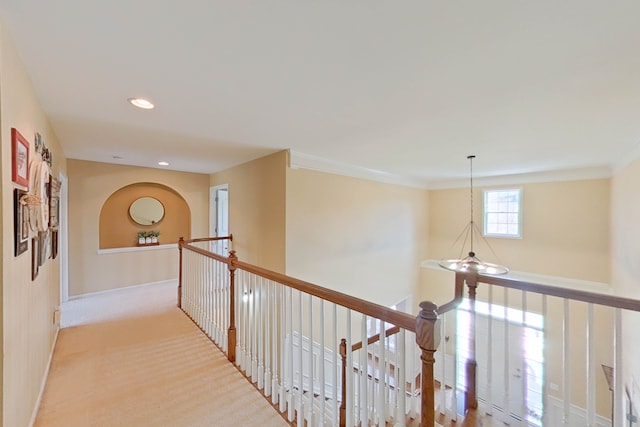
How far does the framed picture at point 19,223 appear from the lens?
1341 millimetres

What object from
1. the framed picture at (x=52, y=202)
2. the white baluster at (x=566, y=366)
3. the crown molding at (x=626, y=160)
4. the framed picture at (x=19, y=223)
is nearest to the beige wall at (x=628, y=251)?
the crown molding at (x=626, y=160)


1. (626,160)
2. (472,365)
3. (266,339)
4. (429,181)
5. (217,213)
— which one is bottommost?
(472,365)

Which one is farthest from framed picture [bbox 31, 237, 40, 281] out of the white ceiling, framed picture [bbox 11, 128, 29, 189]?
the white ceiling

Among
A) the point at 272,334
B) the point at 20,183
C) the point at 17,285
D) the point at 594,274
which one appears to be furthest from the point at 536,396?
the point at 20,183

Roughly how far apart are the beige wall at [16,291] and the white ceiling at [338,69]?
15 cm

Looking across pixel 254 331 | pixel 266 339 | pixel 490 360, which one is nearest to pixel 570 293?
pixel 490 360

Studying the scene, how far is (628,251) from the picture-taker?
118 inches

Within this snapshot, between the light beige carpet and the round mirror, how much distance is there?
2.35 m

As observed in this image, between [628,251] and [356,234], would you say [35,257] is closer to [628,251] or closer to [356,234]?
[356,234]

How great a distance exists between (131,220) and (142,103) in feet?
12.5

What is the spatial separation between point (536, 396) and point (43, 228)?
5.73 m

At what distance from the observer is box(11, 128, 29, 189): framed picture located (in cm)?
131

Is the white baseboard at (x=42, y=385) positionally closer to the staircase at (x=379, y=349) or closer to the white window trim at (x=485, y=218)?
the staircase at (x=379, y=349)

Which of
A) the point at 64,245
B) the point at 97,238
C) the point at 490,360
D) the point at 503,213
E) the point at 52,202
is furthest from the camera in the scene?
the point at 503,213
